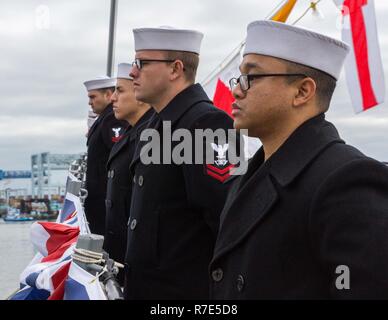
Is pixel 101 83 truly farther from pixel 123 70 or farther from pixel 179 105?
pixel 179 105

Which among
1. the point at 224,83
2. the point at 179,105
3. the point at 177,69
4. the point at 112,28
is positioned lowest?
the point at 179,105

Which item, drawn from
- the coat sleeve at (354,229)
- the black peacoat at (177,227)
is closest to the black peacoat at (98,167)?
the black peacoat at (177,227)

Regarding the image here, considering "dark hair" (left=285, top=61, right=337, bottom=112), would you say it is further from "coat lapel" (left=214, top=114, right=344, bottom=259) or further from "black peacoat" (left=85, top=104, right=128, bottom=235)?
"black peacoat" (left=85, top=104, right=128, bottom=235)

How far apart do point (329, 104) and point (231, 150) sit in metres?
1.20

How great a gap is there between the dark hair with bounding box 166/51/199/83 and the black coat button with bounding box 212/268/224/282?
1815 millimetres

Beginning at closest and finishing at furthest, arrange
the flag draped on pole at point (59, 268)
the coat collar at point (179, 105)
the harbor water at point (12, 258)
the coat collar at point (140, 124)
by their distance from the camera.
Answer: the flag draped on pole at point (59, 268)
the coat collar at point (179, 105)
the coat collar at point (140, 124)
the harbor water at point (12, 258)

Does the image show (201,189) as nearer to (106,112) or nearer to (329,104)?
(329,104)

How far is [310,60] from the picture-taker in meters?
2.38

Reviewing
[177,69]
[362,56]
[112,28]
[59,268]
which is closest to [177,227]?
[59,268]

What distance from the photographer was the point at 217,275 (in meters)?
2.33

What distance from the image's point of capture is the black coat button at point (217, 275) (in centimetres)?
232

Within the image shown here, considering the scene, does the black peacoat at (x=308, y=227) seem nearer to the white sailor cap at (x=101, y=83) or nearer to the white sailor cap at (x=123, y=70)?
the white sailor cap at (x=123, y=70)

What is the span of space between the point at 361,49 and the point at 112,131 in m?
2.37

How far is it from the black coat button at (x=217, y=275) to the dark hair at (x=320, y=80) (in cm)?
60
